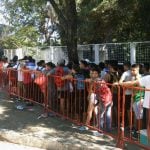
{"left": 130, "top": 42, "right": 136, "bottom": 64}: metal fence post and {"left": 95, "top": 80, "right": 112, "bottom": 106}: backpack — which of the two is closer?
{"left": 95, "top": 80, "right": 112, "bottom": 106}: backpack

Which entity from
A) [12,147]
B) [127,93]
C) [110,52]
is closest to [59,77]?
[127,93]

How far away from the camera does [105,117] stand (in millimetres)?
8594

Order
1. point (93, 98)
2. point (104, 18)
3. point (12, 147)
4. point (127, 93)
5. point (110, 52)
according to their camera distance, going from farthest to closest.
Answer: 1. point (104, 18)
2. point (110, 52)
3. point (93, 98)
4. point (127, 93)
5. point (12, 147)

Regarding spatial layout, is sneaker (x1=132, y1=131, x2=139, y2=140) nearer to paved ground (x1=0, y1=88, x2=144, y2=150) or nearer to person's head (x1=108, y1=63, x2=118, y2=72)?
paved ground (x1=0, y1=88, x2=144, y2=150)

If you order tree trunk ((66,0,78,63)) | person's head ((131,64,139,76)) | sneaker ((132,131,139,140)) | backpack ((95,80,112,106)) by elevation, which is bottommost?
sneaker ((132,131,139,140))

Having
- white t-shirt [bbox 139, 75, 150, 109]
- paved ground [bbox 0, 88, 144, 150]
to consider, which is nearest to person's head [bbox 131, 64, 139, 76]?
white t-shirt [bbox 139, 75, 150, 109]

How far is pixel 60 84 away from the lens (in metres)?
9.99

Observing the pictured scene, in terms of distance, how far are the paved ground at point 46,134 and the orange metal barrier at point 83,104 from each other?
0.81 feet

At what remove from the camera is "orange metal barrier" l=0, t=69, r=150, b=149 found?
780cm

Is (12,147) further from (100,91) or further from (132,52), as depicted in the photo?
(132,52)

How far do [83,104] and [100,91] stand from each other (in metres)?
0.95

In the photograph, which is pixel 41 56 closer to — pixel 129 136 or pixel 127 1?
pixel 127 1

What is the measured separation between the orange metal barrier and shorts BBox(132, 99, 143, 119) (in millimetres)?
97

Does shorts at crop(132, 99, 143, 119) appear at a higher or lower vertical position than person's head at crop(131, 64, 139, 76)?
lower
